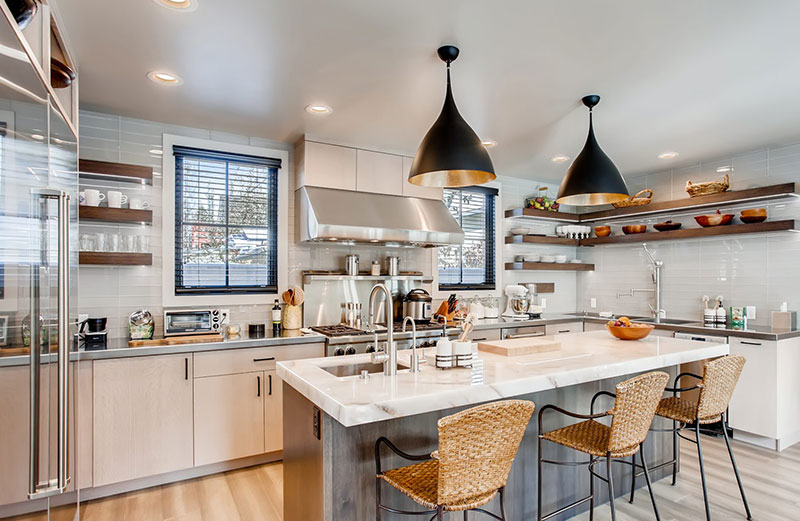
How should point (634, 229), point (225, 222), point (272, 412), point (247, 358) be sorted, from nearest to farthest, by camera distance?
point (247, 358)
point (272, 412)
point (225, 222)
point (634, 229)

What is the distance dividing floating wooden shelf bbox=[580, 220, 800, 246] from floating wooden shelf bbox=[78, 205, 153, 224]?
4794 mm

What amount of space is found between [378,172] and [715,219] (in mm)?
3291

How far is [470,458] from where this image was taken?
1655 millimetres

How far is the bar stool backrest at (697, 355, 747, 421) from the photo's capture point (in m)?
2.48

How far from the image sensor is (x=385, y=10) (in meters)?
2.10

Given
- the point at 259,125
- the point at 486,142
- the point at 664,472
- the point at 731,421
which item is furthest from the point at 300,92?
the point at 731,421

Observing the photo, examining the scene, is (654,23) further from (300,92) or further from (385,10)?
(300,92)

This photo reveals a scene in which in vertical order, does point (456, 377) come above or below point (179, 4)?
below

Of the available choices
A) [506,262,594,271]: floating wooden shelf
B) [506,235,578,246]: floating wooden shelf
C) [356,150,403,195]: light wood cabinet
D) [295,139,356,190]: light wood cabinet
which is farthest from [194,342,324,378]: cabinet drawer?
[506,235,578,246]: floating wooden shelf

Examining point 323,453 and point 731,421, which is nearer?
point 323,453

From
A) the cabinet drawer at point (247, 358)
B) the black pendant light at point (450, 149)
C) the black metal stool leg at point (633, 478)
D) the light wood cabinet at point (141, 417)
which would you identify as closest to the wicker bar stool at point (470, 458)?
the black pendant light at point (450, 149)

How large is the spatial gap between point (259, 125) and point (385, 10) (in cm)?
190

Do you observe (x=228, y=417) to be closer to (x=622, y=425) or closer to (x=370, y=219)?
(x=370, y=219)

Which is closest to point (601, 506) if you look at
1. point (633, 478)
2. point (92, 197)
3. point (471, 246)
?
point (633, 478)
